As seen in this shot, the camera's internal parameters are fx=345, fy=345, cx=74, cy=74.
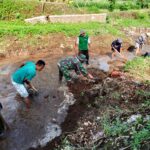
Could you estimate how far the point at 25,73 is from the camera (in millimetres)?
9344

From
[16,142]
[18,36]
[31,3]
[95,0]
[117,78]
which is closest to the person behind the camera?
[16,142]

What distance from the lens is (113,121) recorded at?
8.58 m

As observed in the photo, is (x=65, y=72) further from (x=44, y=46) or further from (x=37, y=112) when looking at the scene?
(x=44, y=46)

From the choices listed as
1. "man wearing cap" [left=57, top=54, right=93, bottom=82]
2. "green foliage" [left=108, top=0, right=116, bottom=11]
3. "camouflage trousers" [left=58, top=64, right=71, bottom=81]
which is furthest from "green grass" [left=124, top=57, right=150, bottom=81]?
"green foliage" [left=108, top=0, right=116, bottom=11]

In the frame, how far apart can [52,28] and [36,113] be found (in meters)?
8.64

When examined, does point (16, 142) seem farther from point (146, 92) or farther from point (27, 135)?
point (146, 92)

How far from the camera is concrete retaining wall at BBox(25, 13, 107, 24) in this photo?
1971 centimetres

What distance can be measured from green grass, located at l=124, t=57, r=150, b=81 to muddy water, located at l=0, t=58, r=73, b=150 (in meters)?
3.08

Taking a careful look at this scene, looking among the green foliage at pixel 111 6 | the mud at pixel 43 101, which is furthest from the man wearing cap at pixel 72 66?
the green foliage at pixel 111 6

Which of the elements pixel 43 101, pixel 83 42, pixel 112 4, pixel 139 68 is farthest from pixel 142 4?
pixel 43 101

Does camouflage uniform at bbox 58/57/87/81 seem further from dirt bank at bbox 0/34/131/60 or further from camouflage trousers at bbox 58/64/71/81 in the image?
dirt bank at bbox 0/34/131/60

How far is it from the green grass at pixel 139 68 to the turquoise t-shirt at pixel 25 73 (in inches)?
213

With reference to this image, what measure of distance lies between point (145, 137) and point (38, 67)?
3.63m

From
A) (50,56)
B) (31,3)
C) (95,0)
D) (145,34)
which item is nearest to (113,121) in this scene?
(50,56)
